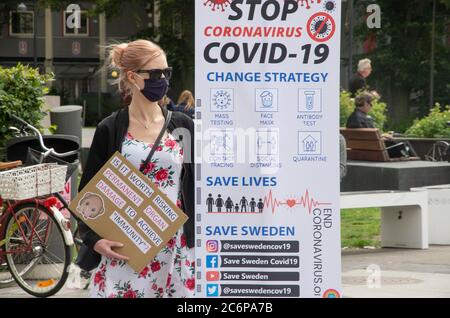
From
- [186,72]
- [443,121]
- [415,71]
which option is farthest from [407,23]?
[443,121]

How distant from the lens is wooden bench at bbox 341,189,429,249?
1133 cm

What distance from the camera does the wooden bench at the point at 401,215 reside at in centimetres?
1133

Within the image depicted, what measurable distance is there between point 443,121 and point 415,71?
2791 cm

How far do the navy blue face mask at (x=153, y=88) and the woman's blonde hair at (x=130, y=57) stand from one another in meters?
0.08

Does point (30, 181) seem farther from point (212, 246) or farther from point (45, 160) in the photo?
point (212, 246)

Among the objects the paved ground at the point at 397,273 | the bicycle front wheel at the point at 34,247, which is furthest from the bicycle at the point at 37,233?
the paved ground at the point at 397,273

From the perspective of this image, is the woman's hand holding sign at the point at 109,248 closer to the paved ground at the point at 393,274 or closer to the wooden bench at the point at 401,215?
the paved ground at the point at 393,274

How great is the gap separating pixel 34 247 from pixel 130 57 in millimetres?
4036

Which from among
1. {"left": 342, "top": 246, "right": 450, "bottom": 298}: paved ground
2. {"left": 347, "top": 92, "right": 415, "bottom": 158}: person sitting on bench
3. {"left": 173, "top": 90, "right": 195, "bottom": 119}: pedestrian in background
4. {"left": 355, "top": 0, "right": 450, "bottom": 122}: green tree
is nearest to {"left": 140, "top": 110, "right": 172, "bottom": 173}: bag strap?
{"left": 342, "top": 246, "right": 450, "bottom": 298}: paved ground

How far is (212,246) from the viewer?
167 inches

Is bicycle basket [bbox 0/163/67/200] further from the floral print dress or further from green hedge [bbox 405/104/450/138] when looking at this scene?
green hedge [bbox 405/104/450/138]

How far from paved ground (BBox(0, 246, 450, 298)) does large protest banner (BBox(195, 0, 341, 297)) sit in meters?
3.60

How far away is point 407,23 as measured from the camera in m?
47.1

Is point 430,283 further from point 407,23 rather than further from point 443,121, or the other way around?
point 407,23
